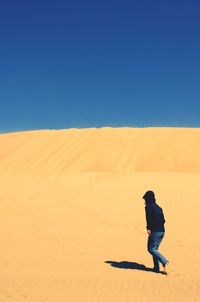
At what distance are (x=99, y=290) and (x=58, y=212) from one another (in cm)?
821

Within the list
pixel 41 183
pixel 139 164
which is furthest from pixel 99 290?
pixel 139 164

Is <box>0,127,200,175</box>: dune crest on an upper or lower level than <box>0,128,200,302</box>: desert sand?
upper

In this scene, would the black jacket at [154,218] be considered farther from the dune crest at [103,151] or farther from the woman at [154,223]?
the dune crest at [103,151]

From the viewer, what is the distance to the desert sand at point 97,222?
7.04 m

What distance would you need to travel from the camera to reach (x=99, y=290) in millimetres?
6801

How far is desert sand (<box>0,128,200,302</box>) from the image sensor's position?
7043 millimetres

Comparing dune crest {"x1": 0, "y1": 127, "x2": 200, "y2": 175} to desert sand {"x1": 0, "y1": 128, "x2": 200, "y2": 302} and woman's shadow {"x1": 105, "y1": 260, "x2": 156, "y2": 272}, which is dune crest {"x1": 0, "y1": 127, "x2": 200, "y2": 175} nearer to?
desert sand {"x1": 0, "y1": 128, "x2": 200, "y2": 302}

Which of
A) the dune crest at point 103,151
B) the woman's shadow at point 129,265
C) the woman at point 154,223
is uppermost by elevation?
the dune crest at point 103,151

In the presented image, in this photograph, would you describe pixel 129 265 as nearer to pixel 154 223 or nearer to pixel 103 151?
pixel 154 223

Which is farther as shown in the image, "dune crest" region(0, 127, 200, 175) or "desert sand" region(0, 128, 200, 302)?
"dune crest" region(0, 127, 200, 175)

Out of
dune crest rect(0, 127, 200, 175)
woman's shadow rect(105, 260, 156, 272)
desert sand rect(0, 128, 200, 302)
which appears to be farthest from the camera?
dune crest rect(0, 127, 200, 175)

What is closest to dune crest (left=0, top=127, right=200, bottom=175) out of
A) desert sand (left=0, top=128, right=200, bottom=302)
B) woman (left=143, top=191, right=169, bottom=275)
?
desert sand (left=0, top=128, right=200, bottom=302)

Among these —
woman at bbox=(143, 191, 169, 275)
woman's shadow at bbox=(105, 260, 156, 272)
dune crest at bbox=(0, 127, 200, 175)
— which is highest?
dune crest at bbox=(0, 127, 200, 175)

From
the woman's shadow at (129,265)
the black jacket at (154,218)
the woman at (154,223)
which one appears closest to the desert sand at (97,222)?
the woman's shadow at (129,265)
